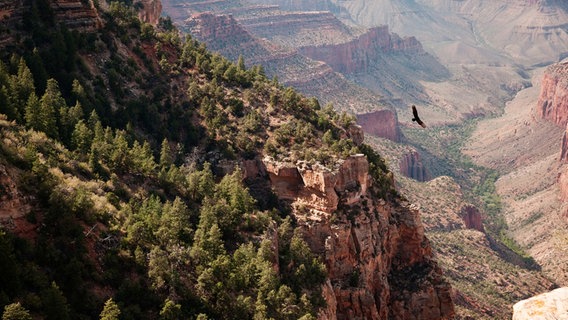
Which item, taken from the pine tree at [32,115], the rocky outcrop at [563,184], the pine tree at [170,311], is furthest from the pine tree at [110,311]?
the rocky outcrop at [563,184]

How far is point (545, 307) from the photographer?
22266mm

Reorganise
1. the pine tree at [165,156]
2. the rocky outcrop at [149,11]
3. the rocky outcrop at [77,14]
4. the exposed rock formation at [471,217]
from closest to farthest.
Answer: the pine tree at [165,156]
the rocky outcrop at [77,14]
the rocky outcrop at [149,11]
the exposed rock formation at [471,217]

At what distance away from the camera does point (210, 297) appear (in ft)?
142

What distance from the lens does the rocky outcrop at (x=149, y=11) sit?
9658cm

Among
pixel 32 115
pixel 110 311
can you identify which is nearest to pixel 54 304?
pixel 110 311

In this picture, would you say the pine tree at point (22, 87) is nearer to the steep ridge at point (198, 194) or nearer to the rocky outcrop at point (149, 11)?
the steep ridge at point (198, 194)

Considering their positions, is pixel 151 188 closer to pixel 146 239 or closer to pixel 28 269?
pixel 146 239

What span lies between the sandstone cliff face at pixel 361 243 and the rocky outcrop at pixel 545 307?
3470cm

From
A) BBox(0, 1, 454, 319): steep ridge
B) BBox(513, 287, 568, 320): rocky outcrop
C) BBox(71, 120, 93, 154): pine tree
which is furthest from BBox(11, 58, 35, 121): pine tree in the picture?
BBox(513, 287, 568, 320): rocky outcrop

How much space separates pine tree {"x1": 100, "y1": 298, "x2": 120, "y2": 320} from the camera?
110ft

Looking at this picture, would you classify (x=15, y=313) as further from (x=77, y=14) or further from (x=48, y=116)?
(x=77, y=14)

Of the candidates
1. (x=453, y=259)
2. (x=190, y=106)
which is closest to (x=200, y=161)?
(x=190, y=106)

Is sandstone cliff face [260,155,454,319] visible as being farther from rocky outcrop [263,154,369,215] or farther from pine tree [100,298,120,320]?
pine tree [100,298,120,320]

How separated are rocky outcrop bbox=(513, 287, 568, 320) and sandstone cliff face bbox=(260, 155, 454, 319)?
34.7 m
